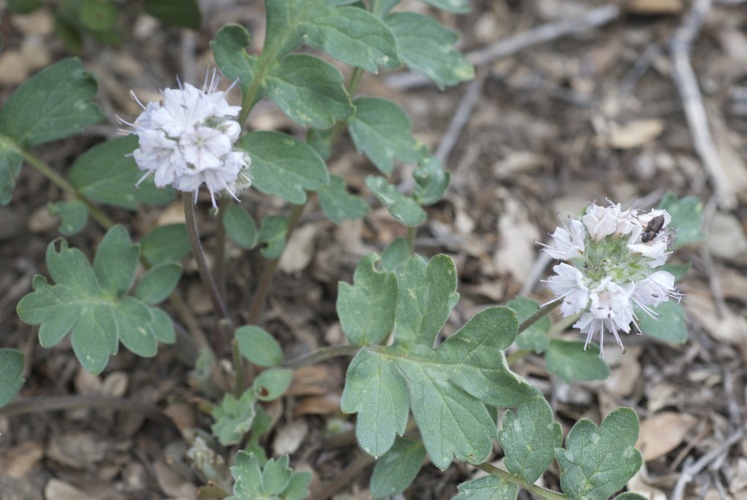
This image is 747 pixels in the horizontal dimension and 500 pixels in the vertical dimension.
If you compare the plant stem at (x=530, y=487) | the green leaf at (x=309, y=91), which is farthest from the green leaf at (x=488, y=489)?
the green leaf at (x=309, y=91)

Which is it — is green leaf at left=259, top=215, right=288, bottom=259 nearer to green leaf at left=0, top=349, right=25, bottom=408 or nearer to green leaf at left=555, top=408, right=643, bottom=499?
green leaf at left=0, top=349, right=25, bottom=408

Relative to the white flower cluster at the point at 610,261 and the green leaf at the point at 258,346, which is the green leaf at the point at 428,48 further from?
the green leaf at the point at 258,346

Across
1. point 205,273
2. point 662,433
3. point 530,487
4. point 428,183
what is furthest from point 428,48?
point 662,433

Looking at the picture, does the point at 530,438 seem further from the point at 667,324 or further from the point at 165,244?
the point at 165,244

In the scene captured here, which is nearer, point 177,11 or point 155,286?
point 155,286

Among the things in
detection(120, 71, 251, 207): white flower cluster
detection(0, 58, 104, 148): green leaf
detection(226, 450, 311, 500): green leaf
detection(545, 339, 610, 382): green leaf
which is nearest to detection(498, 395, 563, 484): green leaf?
detection(545, 339, 610, 382): green leaf
